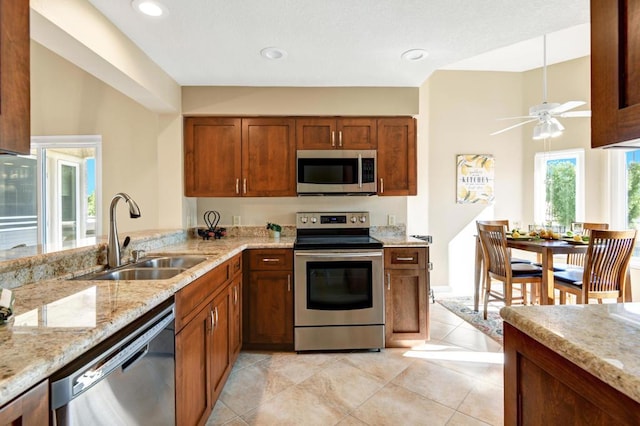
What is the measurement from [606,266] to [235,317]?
322cm

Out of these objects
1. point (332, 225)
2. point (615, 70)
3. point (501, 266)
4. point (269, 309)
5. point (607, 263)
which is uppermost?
point (615, 70)

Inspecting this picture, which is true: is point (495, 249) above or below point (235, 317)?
above

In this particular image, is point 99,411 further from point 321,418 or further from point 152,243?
point 152,243

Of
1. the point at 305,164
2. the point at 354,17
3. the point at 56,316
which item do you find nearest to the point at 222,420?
the point at 56,316

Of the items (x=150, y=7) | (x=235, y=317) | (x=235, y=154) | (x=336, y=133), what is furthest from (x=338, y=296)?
(x=150, y=7)

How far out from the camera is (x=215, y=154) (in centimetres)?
310

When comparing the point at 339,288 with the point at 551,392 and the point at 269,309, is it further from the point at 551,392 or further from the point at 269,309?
the point at 551,392

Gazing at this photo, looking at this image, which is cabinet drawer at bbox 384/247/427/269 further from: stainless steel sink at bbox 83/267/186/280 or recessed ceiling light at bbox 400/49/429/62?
stainless steel sink at bbox 83/267/186/280

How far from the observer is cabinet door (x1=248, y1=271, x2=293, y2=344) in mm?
2689

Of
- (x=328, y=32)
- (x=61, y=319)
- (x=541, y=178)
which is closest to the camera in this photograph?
(x=61, y=319)

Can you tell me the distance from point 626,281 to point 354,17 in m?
3.31

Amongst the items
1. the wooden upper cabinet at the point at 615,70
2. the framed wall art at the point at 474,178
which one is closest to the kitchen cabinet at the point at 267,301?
the wooden upper cabinet at the point at 615,70

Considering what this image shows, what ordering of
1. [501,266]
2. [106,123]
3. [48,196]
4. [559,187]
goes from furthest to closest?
[559,187] < [48,196] < [106,123] < [501,266]

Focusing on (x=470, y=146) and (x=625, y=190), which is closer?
(x=625, y=190)
